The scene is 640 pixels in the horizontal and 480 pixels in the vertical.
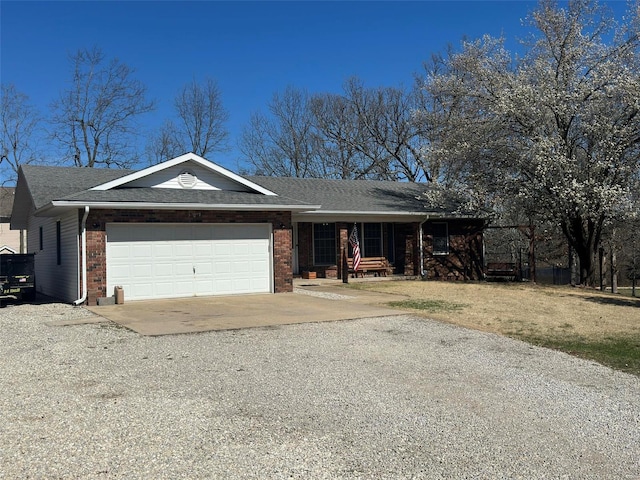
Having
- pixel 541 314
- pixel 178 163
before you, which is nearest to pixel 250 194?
pixel 178 163

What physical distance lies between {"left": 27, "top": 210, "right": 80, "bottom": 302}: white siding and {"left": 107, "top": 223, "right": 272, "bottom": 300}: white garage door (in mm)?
1119

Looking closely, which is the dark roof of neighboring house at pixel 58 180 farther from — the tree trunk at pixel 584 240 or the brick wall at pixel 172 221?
the tree trunk at pixel 584 240

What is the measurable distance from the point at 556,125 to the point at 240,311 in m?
13.4

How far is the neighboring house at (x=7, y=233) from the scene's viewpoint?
109 feet

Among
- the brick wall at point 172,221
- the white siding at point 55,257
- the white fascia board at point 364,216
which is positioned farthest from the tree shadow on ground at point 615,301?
the white siding at point 55,257

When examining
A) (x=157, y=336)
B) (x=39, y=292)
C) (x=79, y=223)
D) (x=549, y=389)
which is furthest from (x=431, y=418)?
(x=39, y=292)

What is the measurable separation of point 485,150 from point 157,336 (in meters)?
14.9

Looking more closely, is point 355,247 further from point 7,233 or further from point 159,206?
point 7,233

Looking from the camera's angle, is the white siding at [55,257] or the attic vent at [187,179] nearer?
the white siding at [55,257]

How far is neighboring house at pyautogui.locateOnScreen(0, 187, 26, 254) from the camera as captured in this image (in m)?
33.1

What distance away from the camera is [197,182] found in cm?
1625

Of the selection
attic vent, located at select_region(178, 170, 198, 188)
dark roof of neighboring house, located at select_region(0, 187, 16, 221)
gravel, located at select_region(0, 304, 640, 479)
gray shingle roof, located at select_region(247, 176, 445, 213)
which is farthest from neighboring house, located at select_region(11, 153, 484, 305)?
dark roof of neighboring house, located at select_region(0, 187, 16, 221)

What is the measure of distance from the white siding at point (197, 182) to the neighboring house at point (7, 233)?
16777mm

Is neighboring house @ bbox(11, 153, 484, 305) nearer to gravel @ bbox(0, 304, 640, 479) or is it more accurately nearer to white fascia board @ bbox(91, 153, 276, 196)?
white fascia board @ bbox(91, 153, 276, 196)
